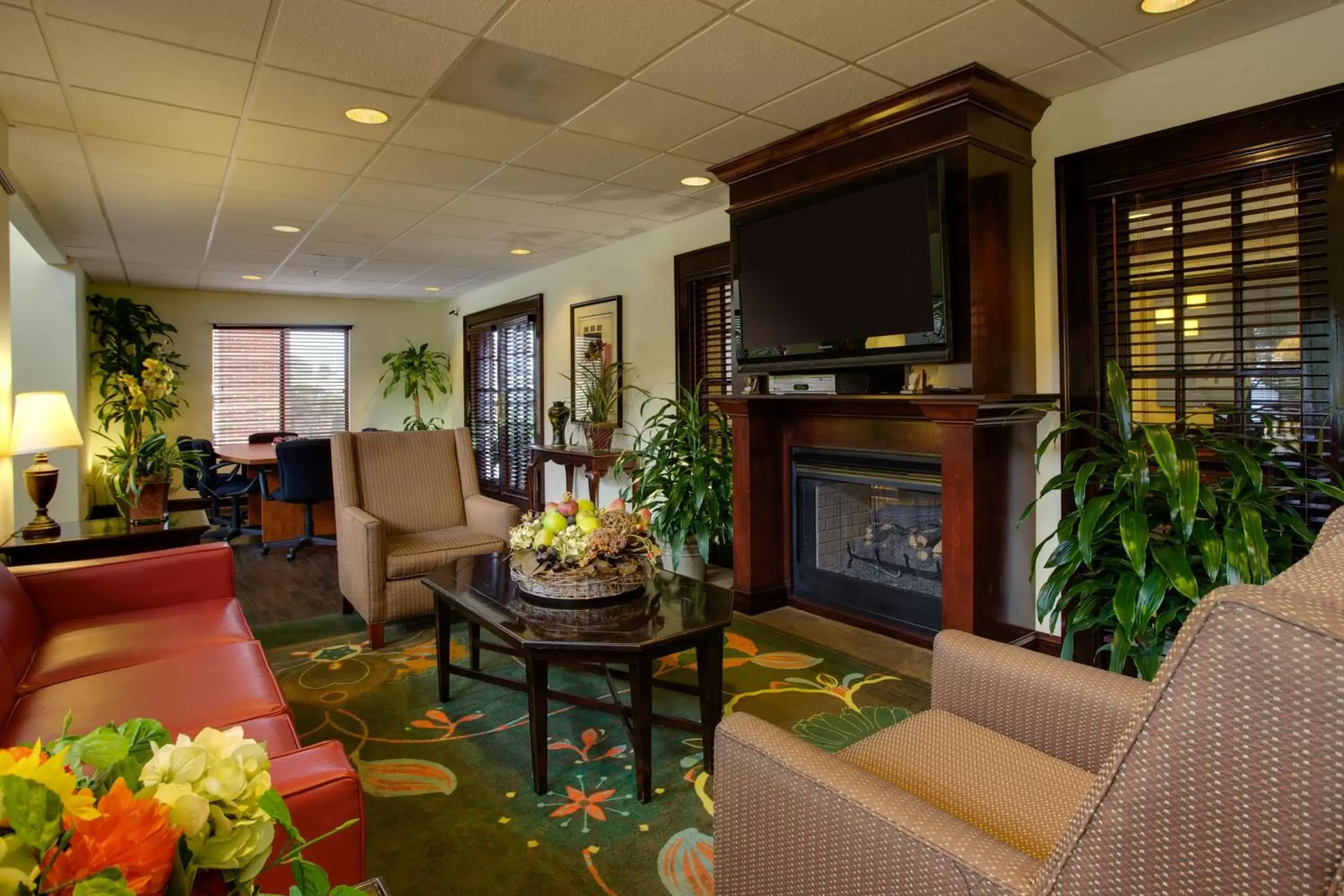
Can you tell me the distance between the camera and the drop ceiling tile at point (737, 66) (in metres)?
2.61

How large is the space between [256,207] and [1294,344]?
5.30m

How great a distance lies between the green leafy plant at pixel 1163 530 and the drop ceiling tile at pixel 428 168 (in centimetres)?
310

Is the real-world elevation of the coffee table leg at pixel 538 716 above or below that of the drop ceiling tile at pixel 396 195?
below

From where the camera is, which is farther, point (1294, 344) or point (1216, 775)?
point (1294, 344)

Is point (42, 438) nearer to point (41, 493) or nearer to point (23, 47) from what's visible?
point (41, 493)

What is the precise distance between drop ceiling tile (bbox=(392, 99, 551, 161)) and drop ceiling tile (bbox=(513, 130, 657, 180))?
9cm

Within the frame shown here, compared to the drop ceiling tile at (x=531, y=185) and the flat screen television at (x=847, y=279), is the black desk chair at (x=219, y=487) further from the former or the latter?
the flat screen television at (x=847, y=279)

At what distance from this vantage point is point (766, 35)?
260 cm

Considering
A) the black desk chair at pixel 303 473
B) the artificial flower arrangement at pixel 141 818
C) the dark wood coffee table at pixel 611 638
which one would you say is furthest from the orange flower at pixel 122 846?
the black desk chair at pixel 303 473

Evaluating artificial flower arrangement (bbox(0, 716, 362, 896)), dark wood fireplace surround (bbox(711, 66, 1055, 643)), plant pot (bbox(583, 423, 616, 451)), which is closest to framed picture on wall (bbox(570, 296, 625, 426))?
plant pot (bbox(583, 423, 616, 451))

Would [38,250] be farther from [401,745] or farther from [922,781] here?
[922,781]

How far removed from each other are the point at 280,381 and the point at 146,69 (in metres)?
6.49

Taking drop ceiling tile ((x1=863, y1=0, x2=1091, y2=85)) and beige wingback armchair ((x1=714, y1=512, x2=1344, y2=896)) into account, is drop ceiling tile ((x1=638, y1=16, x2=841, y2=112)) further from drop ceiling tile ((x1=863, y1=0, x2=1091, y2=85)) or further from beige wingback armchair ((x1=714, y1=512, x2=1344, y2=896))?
beige wingback armchair ((x1=714, y1=512, x2=1344, y2=896))

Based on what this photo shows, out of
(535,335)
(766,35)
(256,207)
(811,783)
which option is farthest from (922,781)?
(535,335)
